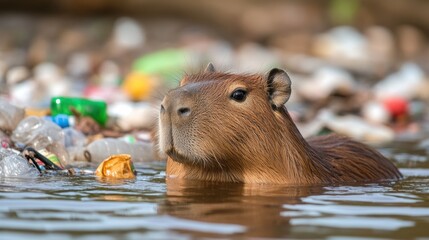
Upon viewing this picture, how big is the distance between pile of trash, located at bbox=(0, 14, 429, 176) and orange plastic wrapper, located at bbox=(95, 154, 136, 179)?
3 centimetres

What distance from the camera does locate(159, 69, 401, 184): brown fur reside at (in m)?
5.43

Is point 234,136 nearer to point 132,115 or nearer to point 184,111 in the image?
point 184,111

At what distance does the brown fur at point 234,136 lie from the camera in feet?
17.8

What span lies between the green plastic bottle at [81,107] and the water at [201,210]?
1.98 metres

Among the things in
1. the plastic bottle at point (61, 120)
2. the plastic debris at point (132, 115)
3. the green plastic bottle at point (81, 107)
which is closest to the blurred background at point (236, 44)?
the plastic debris at point (132, 115)

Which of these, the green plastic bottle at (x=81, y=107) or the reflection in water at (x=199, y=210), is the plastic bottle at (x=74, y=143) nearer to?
the green plastic bottle at (x=81, y=107)

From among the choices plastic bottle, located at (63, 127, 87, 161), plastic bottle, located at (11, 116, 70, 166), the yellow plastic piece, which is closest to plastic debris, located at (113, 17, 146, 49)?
the yellow plastic piece

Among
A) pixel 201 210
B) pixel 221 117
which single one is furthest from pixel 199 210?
pixel 221 117

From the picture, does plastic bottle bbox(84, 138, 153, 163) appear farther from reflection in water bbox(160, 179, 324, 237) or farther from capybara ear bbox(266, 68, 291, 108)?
capybara ear bbox(266, 68, 291, 108)

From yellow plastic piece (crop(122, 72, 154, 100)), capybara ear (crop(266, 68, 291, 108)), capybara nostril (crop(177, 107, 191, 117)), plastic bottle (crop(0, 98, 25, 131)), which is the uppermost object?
yellow plastic piece (crop(122, 72, 154, 100))

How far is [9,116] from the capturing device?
274 inches

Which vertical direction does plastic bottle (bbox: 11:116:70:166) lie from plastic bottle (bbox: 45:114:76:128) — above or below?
below

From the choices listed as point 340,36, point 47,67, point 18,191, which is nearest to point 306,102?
point 47,67

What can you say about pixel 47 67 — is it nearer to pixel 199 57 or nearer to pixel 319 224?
pixel 199 57
